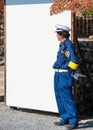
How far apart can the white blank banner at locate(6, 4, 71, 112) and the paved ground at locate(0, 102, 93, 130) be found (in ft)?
0.57

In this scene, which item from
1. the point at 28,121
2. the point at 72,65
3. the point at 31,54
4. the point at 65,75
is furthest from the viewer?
the point at 31,54

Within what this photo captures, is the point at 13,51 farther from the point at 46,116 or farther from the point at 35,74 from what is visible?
the point at 46,116

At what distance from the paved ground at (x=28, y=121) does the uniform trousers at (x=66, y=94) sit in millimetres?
211

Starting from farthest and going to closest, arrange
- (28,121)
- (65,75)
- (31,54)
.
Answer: (31,54), (28,121), (65,75)

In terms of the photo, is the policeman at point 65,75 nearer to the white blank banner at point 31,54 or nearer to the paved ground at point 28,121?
the paved ground at point 28,121

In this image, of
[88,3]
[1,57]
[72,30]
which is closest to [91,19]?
[72,30]

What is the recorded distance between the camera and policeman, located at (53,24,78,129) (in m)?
8.91

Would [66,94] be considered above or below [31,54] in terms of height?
below

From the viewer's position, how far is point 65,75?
8.98m

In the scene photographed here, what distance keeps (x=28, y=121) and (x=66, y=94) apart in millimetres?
1012

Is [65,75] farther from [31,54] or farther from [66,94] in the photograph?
[31,54]

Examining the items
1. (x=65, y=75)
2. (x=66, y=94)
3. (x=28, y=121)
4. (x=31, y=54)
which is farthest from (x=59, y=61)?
(x=28, y=121)

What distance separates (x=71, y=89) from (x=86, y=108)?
1.38m

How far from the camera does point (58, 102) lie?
9.22 m
